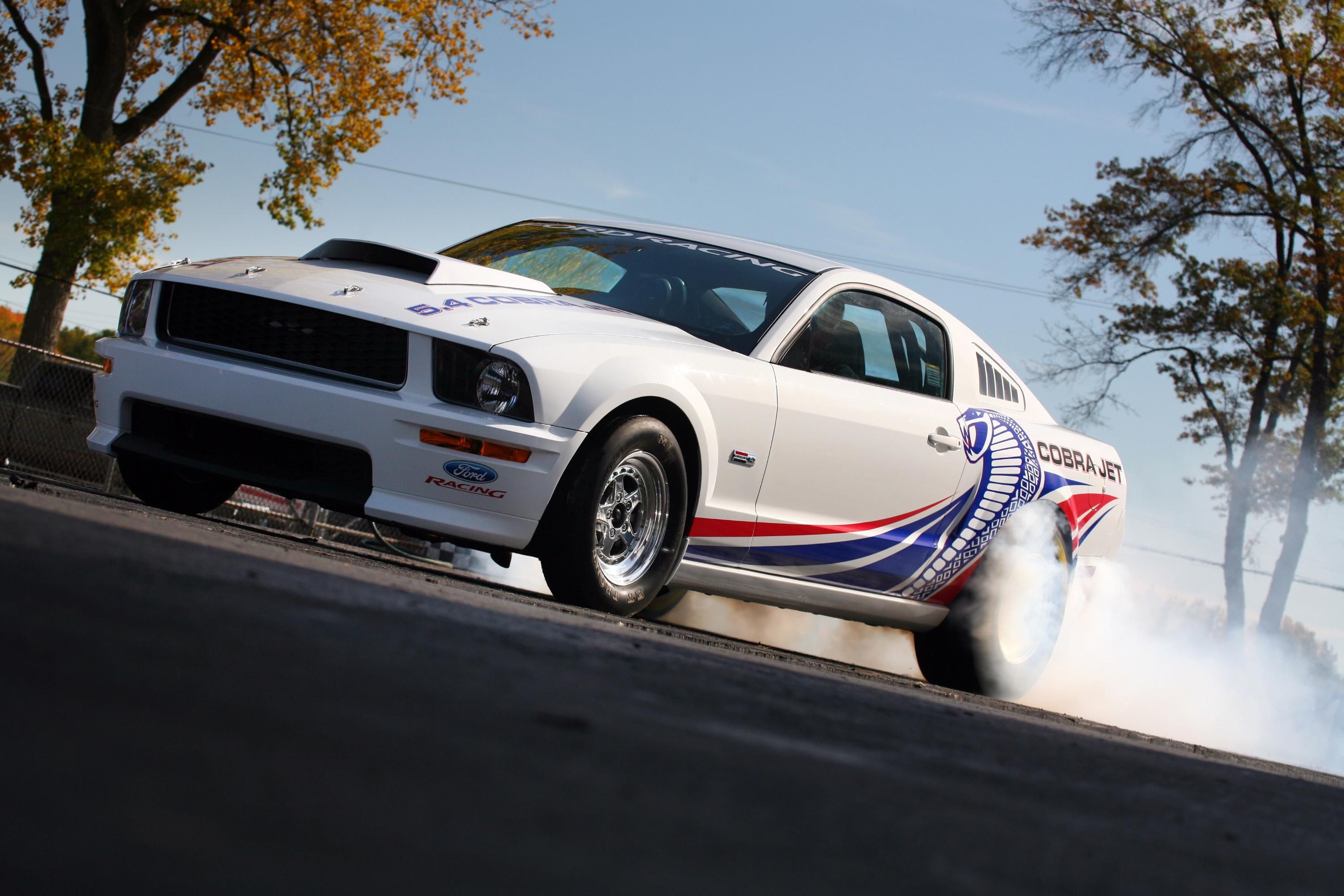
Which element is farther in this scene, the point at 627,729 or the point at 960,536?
the point at 960,536

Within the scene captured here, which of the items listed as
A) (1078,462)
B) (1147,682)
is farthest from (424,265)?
(1147,682)

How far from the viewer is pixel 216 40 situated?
1964cm

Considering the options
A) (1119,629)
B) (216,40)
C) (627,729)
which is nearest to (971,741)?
(627,729)

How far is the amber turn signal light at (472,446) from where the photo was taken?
456 centimetres

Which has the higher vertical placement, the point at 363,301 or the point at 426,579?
the point at 363,301

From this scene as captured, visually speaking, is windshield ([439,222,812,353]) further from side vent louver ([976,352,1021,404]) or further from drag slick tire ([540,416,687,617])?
side vent louver ([976,352,1021,404])

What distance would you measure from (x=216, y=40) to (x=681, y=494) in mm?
16814

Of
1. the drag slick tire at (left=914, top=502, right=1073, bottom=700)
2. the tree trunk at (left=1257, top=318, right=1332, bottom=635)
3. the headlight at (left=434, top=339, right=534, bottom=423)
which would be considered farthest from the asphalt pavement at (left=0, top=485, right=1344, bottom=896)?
the tree trunk at (left=1257, top=318, right=1332, bottom=635)

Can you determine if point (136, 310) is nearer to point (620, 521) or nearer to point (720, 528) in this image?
point (620, 521)

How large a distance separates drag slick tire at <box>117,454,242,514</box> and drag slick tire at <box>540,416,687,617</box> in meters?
1.43

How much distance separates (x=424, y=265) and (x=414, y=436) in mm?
865

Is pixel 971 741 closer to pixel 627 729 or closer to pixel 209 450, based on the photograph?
pixel 627 729

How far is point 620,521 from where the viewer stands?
4.92 metres

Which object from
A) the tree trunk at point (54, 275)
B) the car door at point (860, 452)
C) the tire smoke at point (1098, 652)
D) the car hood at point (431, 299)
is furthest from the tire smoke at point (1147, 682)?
the tree trunk at point (54, 275)
